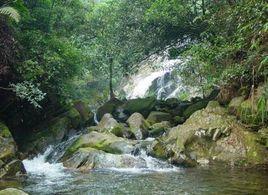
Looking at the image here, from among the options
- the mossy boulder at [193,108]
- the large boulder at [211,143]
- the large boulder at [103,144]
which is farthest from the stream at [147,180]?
the mossy boulder at [193,108]

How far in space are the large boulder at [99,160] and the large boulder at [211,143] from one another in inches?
43.7

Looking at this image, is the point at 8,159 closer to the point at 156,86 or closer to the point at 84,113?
the point at 84,113

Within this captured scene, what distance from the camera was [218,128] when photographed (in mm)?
14547

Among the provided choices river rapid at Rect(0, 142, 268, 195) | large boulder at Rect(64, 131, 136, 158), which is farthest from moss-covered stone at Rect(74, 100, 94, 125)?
river rapid at Rect(0, 142, 268, 195)

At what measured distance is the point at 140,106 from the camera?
2255 cm

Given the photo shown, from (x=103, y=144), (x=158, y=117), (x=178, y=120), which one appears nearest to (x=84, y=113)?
(x=158, y=117)

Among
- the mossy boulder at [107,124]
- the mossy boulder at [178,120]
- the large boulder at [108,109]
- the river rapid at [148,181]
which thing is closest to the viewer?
the river rapid at [148,181]

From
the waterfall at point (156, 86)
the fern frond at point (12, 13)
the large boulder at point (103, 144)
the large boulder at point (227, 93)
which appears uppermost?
the fern frond at point (12, 13)

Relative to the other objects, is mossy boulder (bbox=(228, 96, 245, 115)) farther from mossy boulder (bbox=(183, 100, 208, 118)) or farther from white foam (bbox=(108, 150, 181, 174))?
mossy boulder (bbox=(183, 100, 208, 118))

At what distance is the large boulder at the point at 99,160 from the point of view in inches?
549

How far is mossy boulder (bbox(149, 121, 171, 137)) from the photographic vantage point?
1808 cm

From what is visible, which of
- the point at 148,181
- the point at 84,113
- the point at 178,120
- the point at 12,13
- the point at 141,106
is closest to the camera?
the point at 148,181

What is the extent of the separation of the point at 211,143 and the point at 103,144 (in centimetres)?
386

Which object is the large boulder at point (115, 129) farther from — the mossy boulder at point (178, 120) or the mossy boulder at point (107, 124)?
the mossy boulder at point (178, 120)
